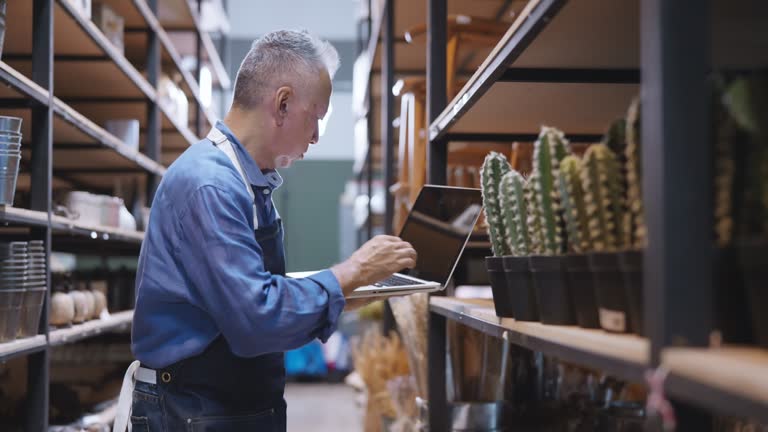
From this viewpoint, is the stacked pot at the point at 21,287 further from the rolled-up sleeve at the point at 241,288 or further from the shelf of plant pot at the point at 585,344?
the shelf of plant pot at the point at 585,344

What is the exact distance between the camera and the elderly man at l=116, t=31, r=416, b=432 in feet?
5.21

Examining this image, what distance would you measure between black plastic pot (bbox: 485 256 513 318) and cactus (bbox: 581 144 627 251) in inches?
14.3

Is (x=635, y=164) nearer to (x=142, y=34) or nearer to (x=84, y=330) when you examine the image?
(x=84, y=330)

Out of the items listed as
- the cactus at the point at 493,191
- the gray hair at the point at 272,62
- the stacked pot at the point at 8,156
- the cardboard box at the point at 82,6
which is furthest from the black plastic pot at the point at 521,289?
the cardboard box at the point at 82,6

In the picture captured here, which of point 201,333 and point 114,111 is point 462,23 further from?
point 114,111

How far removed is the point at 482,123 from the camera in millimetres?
2309

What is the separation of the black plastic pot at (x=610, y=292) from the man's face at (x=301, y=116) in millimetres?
1032

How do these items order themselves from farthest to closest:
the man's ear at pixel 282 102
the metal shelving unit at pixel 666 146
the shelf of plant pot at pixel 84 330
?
the shelf of plant pot at pixel 84 330 < the man's ear at pixel 282 102 < the metal shelving unit at pixel 666 146

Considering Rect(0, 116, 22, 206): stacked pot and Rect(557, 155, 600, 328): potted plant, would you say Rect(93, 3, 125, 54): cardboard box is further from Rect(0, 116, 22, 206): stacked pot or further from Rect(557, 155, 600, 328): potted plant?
Rect(557, 155, 600, 328): potted plant

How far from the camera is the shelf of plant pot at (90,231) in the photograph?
2973 millimetres

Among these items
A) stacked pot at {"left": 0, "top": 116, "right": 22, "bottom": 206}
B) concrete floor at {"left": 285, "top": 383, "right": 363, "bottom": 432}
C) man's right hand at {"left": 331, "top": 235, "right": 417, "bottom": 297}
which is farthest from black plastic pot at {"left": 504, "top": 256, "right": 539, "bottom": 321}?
concrete floor at {"left": 285, "top": 383, "right": 363, "bottom": 432}

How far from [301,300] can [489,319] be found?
39cm

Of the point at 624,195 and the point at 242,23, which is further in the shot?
the point at 242,23

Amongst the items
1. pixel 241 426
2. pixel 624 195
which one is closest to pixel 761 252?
pixel 624 195
